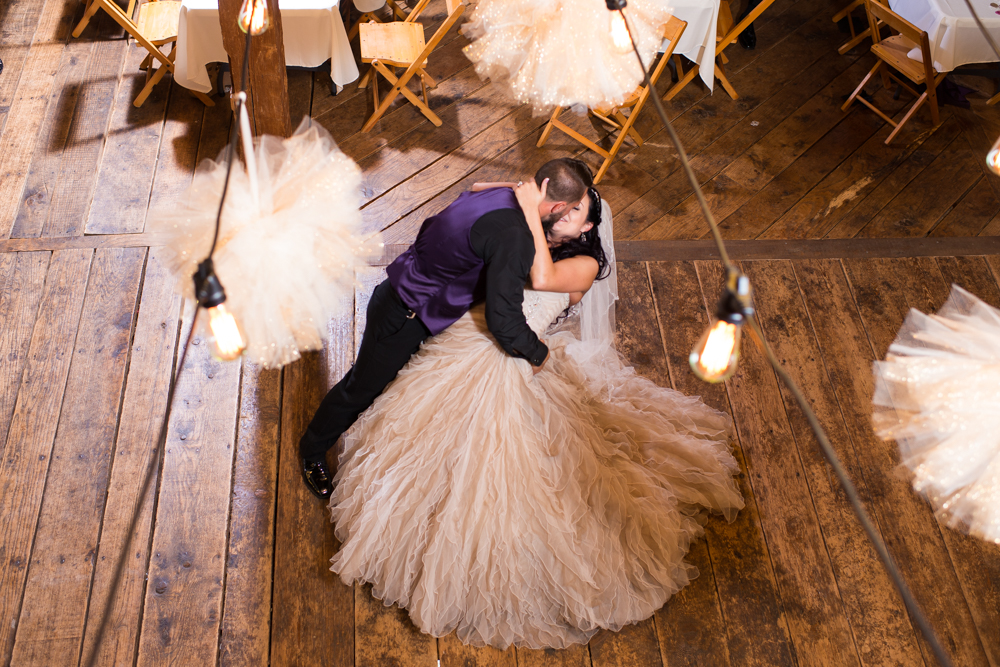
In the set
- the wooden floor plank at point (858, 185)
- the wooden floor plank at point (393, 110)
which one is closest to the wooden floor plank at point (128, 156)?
the wooden floor plank at point (393, 110)

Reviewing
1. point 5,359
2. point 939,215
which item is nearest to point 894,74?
point 939,215

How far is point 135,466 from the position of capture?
9.98 feet

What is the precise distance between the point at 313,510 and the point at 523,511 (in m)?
0.92

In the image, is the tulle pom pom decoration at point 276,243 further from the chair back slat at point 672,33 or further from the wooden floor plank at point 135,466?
the chair back slat at point 672,33

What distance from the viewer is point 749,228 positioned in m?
4.18

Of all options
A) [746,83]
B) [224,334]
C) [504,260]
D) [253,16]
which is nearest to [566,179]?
[504,260]

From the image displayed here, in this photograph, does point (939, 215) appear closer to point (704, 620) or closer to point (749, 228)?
point (749, 228)

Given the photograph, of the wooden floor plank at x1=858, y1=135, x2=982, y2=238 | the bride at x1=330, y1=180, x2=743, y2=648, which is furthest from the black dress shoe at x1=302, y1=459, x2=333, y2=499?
the wooden floor plank at x1=858, y1=135, x2=982, y2=238

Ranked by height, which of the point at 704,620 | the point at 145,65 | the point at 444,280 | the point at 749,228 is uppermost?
the point at 444,280

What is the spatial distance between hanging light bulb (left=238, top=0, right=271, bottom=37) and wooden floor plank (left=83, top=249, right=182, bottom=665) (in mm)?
729

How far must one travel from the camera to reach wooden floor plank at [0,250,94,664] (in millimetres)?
2773

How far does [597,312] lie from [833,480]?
1239mm

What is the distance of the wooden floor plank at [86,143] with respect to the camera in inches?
151

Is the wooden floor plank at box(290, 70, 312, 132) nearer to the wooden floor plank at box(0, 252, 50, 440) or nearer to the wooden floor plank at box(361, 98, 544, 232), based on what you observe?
the wooden floor plank at box(361, 98, 544, 232)
